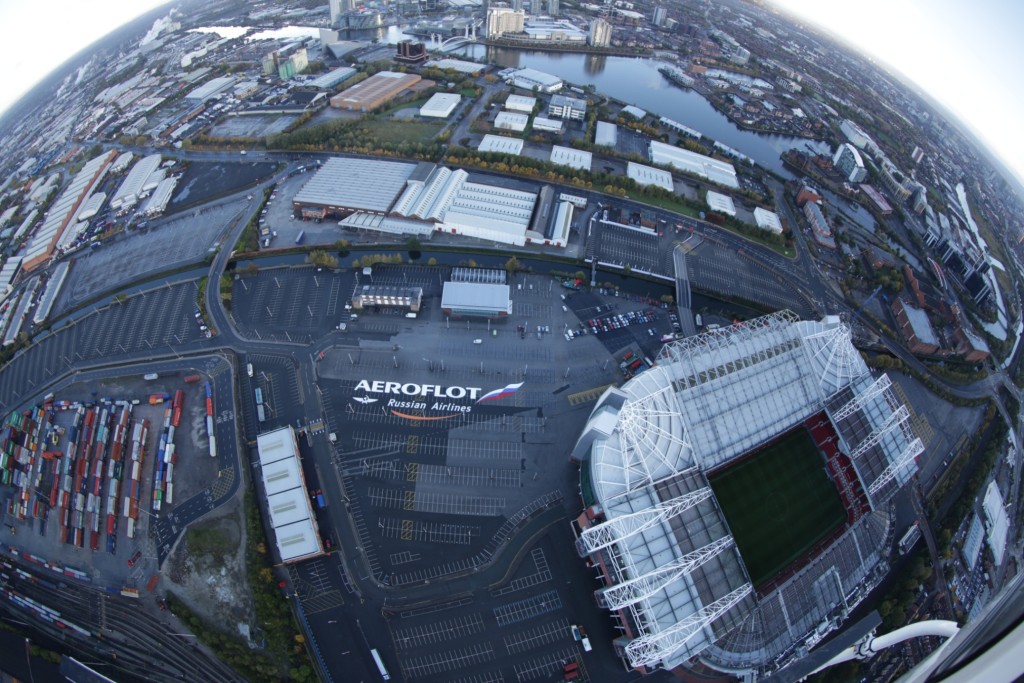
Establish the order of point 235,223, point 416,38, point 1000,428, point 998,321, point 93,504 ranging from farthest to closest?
point 416,38
point 235,223
point 998,321
point 1000,428
point 93,504

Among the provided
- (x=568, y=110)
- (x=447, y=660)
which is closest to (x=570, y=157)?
(x=568, y=110)

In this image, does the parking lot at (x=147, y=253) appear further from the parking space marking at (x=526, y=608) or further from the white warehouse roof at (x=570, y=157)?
the parking space marking at (x=526, y=608)

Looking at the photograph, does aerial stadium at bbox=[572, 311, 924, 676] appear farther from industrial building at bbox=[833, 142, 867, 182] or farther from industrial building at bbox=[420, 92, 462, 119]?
industrial building at bbox=[420, 92, 462, 119]

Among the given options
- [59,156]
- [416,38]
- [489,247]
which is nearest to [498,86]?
[416,38]

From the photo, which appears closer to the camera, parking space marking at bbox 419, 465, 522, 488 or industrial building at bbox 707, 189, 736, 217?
parking space marking at bbox 419, 465, 522, 488

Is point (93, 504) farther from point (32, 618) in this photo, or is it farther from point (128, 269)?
point (128, 269)

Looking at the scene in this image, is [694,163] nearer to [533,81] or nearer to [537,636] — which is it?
[533,81]

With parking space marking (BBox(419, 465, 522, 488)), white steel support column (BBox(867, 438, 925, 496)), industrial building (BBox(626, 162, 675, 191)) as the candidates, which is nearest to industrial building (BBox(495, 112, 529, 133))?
industrial building (BBox(626, 162, 675, 191))
